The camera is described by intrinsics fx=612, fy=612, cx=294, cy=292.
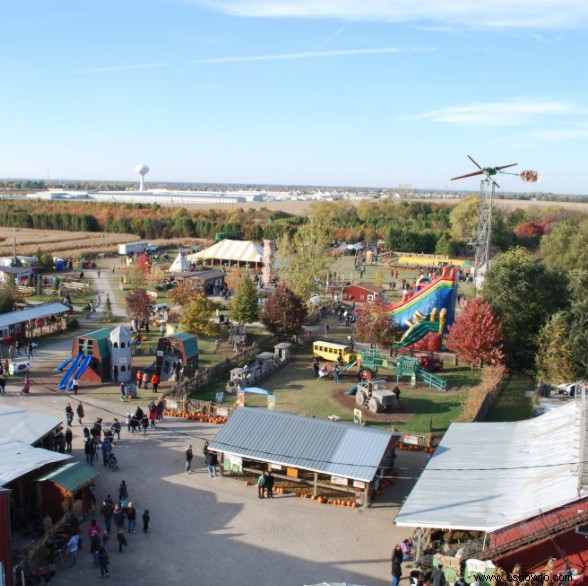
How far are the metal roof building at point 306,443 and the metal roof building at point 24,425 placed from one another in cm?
495

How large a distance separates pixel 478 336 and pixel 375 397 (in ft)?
24.1

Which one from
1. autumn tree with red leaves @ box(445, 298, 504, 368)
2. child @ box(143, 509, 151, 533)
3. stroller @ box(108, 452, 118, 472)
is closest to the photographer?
child @ box(143, 509, 151, 533)

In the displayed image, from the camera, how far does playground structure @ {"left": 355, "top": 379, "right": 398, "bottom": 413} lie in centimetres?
2425

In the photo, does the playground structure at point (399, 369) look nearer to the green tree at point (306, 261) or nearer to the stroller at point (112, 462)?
the stroller at point (112, 462)

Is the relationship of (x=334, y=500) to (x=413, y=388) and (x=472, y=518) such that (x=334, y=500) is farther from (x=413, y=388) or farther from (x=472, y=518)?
(x=413, y=388)

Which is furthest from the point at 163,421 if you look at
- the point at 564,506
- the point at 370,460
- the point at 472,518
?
the point at 564,506

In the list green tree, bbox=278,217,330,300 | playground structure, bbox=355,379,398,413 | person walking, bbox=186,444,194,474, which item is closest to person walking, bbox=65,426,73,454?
person walking, bbox=186,444,194,474

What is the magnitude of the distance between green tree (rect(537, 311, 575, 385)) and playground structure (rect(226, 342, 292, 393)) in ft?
40.2

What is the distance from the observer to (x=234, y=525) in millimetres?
15914

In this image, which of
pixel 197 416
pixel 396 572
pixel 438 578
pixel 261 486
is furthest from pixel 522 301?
pixel 438 578

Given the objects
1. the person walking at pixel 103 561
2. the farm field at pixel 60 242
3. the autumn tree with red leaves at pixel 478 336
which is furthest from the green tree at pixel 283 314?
the farm field at pixel 60 242

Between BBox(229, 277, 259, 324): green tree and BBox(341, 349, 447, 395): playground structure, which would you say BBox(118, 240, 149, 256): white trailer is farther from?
BBox(341, 349, 447, 395): playground structure

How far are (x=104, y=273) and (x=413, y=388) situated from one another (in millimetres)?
39449

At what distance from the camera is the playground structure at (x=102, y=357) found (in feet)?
88.8
